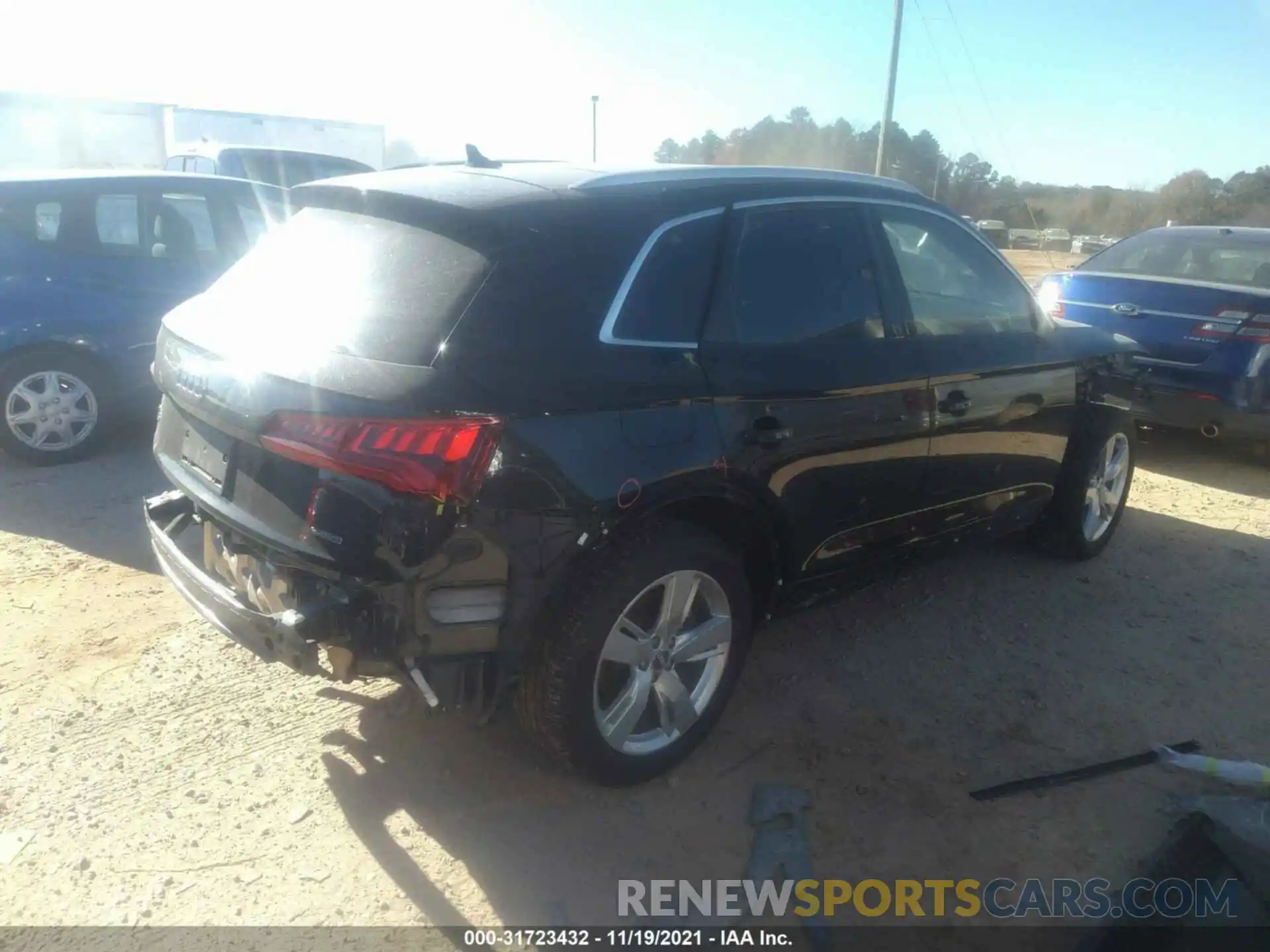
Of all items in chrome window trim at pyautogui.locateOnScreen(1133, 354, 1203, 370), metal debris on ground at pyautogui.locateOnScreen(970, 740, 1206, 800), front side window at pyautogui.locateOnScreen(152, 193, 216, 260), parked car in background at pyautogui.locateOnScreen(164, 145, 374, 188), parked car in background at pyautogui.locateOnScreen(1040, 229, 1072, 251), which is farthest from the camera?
parked car in background at pyautogui.locateOnScreen(1040, 229, 1072, 251)

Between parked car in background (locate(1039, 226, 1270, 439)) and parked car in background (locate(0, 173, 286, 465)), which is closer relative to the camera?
parked car in background (locate(0, 173, 286, 465))

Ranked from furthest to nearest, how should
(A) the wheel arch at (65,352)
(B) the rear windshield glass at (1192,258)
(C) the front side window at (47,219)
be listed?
(B) the rear windshield glass at (1192,258)
(C) the front side window at (47,219)
(A) the wheel arch at (65,352)

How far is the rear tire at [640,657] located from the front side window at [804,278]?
29.4 inches

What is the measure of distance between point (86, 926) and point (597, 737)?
138 centimetres

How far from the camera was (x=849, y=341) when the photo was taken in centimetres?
341

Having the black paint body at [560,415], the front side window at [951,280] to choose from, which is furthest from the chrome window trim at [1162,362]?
the black paint body at [560,415]

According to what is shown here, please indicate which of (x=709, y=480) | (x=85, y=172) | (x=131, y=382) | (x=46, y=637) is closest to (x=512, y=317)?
(x=709, y=480)

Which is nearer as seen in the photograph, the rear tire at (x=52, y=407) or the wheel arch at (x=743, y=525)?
the wheel arch at (x=743, y=525)

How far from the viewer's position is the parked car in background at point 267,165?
13320mm

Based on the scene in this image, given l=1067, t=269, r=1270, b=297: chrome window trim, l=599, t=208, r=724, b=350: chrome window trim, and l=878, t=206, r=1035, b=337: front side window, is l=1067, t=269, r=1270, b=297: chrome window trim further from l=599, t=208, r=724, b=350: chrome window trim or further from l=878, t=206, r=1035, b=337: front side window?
l=599, t=208, r=724, b=350: chrome window trim

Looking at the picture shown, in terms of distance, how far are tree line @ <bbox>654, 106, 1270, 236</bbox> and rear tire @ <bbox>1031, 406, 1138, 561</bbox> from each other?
28.7m

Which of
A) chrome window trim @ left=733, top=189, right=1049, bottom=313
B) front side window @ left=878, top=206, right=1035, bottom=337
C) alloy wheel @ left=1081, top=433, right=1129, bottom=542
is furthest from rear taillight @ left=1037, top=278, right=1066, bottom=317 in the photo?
front side window @ left=878, top=206, right=1035, bottom=337

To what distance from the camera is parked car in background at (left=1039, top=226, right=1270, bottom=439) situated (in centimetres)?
613

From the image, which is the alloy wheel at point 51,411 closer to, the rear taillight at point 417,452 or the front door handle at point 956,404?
the rear taillight at point 417,452
